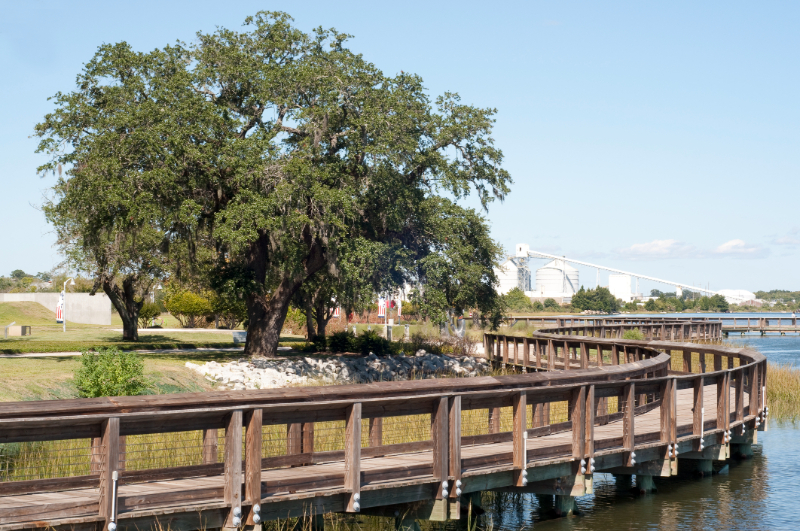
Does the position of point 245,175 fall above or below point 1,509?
above

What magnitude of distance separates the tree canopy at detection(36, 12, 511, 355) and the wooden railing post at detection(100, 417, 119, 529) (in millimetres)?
18989

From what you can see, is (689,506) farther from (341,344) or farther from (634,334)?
(634,334)

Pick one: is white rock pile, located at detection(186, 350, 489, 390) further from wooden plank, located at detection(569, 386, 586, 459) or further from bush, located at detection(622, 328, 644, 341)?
wooden plank, located at detection(569, 386, 586, 459)

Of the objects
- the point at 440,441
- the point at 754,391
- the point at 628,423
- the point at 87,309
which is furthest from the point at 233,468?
the point at 87,309

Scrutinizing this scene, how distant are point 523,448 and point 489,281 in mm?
25594

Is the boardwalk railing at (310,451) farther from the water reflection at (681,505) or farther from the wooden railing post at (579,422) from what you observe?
the water reflection at (681,505)

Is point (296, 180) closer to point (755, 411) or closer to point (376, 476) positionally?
point (755, 411)

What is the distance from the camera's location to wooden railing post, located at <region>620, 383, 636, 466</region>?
450 inches

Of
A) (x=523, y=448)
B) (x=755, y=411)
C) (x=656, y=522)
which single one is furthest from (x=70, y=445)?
(x=755, y=411)

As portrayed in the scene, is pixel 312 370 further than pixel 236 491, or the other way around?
pixel 312 370

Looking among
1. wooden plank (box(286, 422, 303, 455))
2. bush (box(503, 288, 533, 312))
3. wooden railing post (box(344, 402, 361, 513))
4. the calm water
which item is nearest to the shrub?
the calm water

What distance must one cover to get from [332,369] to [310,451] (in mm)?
20949

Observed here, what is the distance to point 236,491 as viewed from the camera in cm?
777

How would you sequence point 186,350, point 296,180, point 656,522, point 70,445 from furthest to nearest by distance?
point 186,350 < point 296,180 < point 70,445 < point 656,522
